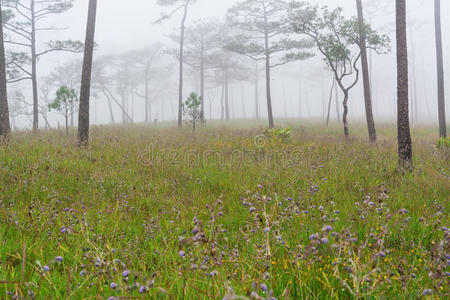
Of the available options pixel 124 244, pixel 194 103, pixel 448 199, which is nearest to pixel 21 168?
pixel 124 244

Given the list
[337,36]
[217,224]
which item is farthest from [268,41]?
[217,224]

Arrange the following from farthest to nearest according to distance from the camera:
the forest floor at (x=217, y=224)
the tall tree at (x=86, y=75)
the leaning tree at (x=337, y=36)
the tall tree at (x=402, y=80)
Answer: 1. the leaning tree at (x=337, y=36)
2. the tall tree at (x=86, y=75)
3. the tall tree at (x=402, y=80)
4. the forest floor at (x=217, y=224)

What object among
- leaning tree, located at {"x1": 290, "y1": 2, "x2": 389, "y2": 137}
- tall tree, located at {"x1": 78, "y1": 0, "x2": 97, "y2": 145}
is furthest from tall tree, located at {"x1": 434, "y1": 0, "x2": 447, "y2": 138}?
tall tree, located at {"x1": 78, "y1": 0, "x2": 97, "y2": 145}

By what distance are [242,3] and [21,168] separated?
20816 millimetres

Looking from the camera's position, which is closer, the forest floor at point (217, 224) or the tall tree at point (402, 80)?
the forest floor at point (217, 224)

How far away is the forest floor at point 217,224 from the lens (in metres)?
1.51

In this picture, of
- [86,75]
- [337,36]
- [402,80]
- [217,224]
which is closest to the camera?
[217,224]

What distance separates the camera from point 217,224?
10.8 ft

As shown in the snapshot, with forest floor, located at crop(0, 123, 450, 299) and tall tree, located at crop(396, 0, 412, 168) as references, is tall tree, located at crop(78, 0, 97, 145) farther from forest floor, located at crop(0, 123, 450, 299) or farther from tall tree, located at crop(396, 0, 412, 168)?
tall tree, located at crop(396, 0, 412, 168)

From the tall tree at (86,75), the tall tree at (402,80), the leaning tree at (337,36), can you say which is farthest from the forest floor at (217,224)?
the leaning tree at (337,36)

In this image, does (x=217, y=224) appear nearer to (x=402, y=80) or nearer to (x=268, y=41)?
(x=402, y=80)

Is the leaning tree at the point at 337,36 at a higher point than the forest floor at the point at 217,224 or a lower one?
higher

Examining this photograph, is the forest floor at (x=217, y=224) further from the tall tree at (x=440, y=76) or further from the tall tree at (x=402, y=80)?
the tall tree at (x=440, y=76)

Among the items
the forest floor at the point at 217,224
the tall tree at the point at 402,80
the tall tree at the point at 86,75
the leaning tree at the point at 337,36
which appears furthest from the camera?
the leaning tree at the point at 337,36
